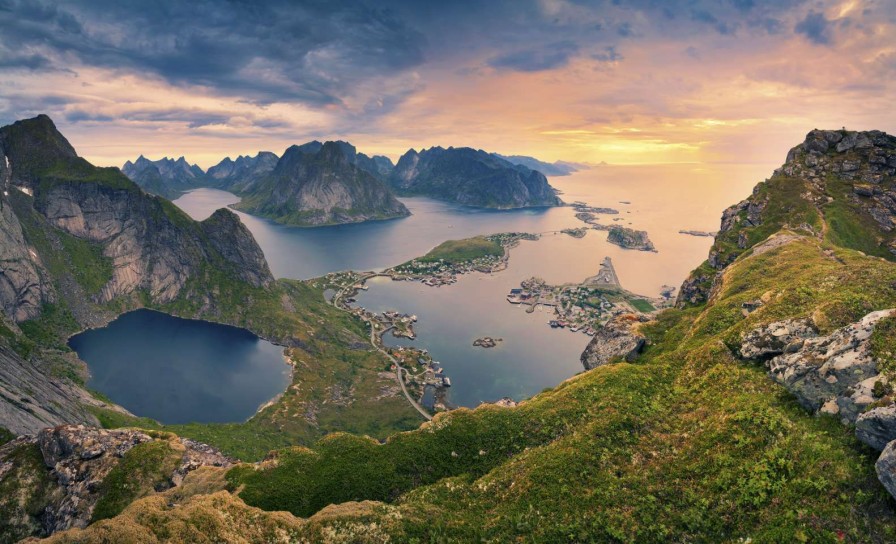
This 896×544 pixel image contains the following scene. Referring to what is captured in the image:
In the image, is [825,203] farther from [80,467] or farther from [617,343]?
[80,467]

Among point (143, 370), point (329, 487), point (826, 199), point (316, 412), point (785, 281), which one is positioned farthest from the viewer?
point (143, 370)

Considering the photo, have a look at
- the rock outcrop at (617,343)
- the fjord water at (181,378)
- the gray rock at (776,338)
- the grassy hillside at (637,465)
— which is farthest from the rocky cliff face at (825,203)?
the fjord water at (181,378)

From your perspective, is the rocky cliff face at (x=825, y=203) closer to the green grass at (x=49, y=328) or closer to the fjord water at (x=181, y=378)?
the fjord water at (x=181, y=378)

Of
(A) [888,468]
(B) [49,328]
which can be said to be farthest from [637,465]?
(B) [49,328]

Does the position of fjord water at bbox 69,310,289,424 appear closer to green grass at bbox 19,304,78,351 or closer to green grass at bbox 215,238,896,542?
green grass at bbox 19,304,78,351

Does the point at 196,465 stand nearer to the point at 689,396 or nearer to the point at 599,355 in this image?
the point at 689,396

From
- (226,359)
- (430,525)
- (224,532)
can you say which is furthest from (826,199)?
(226,359)
